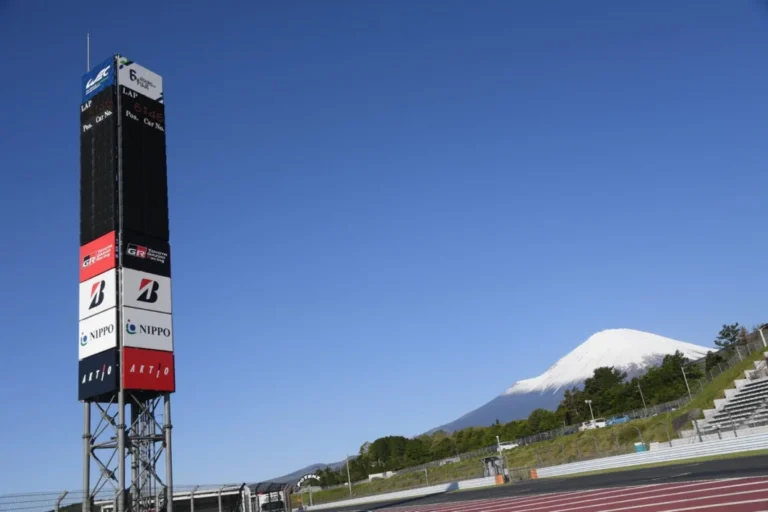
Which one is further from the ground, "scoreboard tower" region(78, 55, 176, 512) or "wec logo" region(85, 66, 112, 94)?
"wec logo" region(85, 66, 112, 94)

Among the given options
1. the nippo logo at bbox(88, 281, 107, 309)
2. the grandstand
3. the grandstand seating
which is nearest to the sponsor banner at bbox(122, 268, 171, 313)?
the nippo logo at bbox(88, 281, 107, 309)

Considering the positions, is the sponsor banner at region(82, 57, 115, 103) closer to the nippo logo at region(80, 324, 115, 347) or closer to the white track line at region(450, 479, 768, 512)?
the nippo logo at region(80, 324, 115, 347)

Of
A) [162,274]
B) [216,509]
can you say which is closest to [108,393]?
[162,274]

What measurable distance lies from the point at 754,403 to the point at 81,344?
44129mm

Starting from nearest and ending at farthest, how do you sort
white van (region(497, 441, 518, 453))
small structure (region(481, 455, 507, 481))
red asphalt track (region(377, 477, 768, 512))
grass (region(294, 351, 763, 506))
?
1. red asphalt track (region(377, 477, 768, 512))
2. small structure (region(481, 455, 507, 481))
3. grass (region(294, 351, 763, 506))
4. white van (region(497, 441, 518, 453))

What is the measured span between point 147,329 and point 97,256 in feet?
14.6

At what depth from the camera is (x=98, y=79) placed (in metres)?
34.7

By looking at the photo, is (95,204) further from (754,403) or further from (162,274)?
(754,403)

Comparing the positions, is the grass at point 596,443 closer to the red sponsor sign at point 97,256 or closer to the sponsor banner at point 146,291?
the sponsor banner at point 146,291

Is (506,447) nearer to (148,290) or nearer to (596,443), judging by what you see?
(596,443)

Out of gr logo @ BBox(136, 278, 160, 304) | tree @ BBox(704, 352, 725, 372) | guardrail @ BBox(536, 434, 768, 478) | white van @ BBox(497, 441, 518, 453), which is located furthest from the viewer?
tree @ BBox(704, 352, 725, 372)

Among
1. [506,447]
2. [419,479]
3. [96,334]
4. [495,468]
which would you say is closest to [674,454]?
[495,468]

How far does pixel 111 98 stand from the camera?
3384 centimetres

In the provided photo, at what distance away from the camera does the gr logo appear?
31263 millimetres
